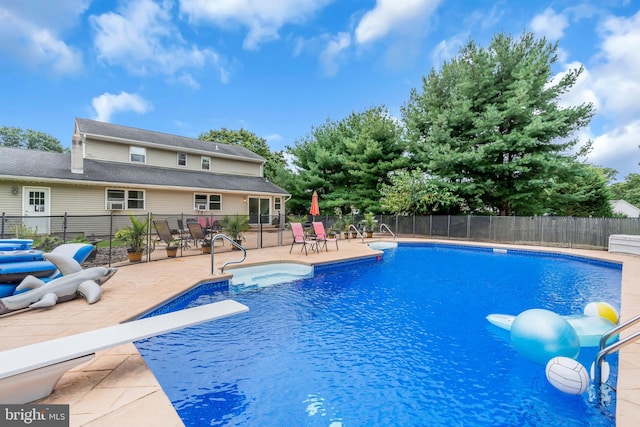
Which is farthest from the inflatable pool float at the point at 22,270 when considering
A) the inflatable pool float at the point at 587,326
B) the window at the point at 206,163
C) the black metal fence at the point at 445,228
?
the window at the point at 206,163

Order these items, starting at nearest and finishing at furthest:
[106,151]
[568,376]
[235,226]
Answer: [568,376] → [235,226] → [106,151]

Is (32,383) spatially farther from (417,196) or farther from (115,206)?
(417,196)

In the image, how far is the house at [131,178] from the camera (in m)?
12.8

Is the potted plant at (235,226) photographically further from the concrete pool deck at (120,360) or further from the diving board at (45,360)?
the diving board at (45,360)

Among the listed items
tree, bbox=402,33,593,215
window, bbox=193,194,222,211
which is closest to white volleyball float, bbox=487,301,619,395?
tree, bbox=402,33,593,215

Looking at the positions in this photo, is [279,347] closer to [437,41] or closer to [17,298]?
[17,298]

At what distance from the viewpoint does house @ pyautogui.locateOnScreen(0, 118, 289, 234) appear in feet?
42.0

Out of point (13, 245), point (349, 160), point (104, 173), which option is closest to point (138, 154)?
point (104, 173)

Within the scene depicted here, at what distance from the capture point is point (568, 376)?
9.64 ft

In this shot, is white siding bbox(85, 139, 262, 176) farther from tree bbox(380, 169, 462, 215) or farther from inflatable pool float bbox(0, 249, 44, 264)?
inflatable pool float bbox(0, 249, 44, 264)

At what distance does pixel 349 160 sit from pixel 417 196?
18.5ft

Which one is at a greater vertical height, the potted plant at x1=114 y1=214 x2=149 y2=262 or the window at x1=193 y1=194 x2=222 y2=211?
the window at x1=193 y1=194 x2=222 y2=211

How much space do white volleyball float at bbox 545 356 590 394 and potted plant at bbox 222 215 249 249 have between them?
30.6ft

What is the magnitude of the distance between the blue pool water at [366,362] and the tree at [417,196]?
10915 mm
